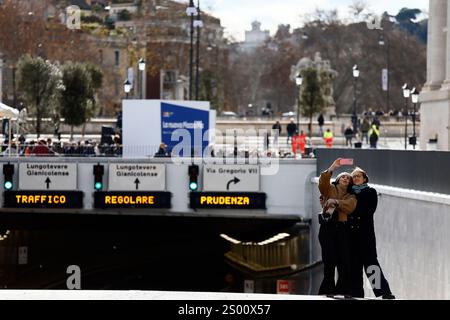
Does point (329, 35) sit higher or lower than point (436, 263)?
higher

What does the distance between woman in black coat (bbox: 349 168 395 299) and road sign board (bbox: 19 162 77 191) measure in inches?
856

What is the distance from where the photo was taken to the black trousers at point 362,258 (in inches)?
578

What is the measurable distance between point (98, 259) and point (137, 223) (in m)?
2.60

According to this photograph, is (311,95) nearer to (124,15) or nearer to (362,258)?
(362,258)

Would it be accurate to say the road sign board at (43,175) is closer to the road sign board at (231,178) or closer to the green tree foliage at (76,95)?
the road sign board at (231,178)

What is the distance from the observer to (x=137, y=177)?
36.1 m

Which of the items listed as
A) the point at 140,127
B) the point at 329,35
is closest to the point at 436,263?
the point at 140,127

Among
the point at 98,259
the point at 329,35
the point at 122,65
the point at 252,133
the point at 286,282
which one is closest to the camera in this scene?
the point at 286,282

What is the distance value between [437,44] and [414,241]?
29.6 m

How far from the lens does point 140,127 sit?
40.6 metres

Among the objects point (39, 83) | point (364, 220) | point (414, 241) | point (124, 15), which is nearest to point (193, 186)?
point (414, 241)

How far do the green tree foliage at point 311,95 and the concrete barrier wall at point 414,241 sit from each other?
165 feet

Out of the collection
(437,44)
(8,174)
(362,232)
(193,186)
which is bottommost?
(193,186)

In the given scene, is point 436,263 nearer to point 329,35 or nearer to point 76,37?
point 76,37
